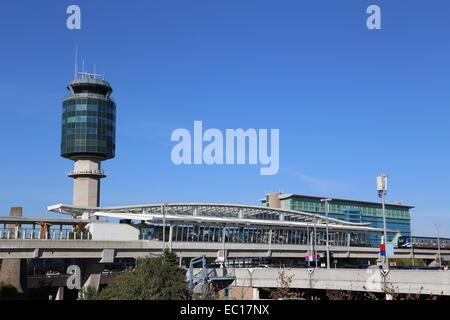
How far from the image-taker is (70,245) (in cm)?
6894

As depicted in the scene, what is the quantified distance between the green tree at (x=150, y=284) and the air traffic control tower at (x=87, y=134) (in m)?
93.3

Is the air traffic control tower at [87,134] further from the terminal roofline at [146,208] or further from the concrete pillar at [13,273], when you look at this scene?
the concrete pillar at [13,273]

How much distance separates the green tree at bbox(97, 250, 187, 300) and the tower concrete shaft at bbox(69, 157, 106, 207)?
301 feet

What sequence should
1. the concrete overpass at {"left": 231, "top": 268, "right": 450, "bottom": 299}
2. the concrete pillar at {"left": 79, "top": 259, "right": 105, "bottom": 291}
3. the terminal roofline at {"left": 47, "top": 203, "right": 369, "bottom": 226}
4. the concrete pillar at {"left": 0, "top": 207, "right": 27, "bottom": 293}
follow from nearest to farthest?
1. the concrete overpass at {"left": 231, "top": 268, "right": 450, "bottom": 299}
2. the concrete pillar at {"left": 79, "top": 259, "right": 105, "bottom": 291}
3. the concrete pillar at {"left": 0, "top": 207, "right": 27, "bottom": 293}
4. the terminal roofline at {"left": 47, "top": 203, "right": 369, "bottom": 226}

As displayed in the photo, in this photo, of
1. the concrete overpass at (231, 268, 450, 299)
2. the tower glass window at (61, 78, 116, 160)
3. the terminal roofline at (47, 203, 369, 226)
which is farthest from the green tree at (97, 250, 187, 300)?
the tower glass window at (61, 78, 116, 160)

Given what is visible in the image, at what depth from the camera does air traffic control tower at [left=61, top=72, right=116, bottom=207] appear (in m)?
136

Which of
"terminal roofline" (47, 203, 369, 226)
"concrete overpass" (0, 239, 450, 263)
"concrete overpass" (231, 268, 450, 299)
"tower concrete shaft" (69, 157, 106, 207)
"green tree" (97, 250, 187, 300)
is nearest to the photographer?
"concrete overpass" (231, 268, 450, 299)

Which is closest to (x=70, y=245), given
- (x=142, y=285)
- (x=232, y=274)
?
(x=232, y=274)

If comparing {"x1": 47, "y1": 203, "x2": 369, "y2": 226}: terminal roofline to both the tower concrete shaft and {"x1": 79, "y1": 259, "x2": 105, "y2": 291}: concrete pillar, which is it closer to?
{"x1": 79, "y1": 259, "x2": 105, "y2": 291}: concrete pillar

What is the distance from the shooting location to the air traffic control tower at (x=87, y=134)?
13650 cm

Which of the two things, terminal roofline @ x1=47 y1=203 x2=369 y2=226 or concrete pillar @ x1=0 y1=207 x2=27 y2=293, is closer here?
concrete pillar @ x1=0 y1=207 x2=27 y2=293
